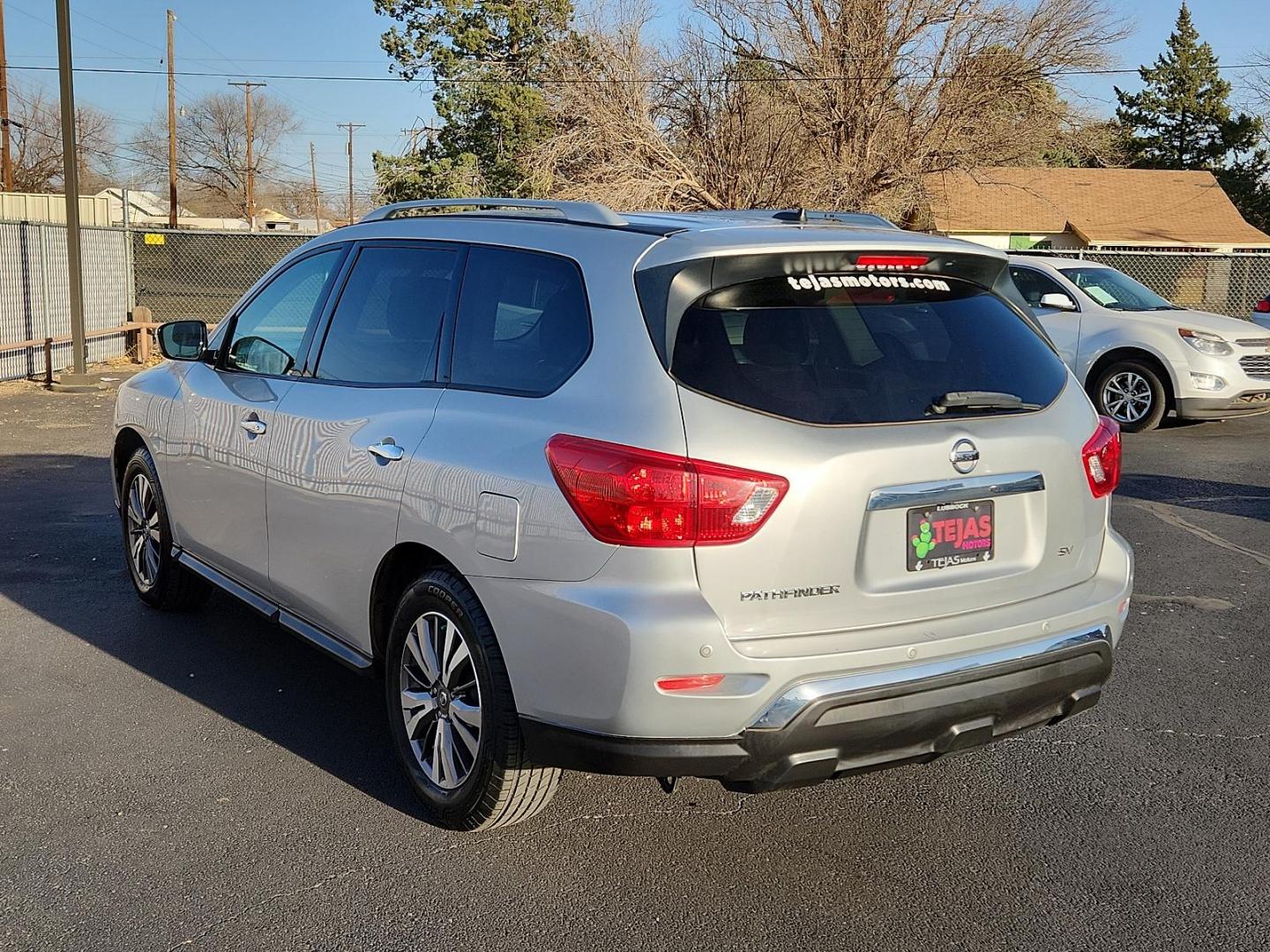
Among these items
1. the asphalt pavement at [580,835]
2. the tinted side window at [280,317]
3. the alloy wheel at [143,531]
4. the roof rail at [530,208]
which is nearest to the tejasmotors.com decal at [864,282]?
the roof rail at [530,208]

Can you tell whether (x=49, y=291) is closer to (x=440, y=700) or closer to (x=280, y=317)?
(x=280, y=317)

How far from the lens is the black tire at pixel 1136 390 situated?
1301 centimetres

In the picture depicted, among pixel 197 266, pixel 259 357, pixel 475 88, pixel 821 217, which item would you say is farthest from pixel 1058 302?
pixel 475 88

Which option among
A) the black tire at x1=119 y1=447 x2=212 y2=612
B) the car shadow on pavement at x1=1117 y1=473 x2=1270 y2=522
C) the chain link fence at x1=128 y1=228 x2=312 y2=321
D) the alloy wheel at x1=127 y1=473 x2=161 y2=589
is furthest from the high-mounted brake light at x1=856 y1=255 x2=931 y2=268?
the chain link fence at x1=128 y1=228 x2=312 y2=321

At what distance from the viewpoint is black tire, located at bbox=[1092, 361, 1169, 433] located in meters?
13.0

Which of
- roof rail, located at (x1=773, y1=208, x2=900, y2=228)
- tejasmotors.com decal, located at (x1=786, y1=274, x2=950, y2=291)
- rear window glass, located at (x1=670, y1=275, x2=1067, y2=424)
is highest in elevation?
roof rail, located at (x1=773, y1=208, x2=900, y2=228)

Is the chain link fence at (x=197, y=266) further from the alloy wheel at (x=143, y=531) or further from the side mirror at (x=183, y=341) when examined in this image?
the side mirror at (x=183, y=341)

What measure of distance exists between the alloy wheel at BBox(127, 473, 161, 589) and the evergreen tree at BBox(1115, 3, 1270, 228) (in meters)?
63.9

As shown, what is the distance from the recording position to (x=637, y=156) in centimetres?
3014

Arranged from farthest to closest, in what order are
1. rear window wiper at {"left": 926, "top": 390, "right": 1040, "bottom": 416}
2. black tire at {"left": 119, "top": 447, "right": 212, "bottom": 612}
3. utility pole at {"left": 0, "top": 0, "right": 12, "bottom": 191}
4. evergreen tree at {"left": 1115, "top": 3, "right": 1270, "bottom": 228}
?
evergreen tree at {"left": 1115, "top": 3, "right": 1270, "bottom": 228}
utility pole at {"left": 0, "top": 0, "right": 12, "bottom": 191}
black tire at {"left": 119, "top": 447, "right": 212, "bottom": 612}
rear window wiper at {"left": 926, "top": 390, "right": 1040, "bottom": 416}

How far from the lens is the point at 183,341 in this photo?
5578 mm

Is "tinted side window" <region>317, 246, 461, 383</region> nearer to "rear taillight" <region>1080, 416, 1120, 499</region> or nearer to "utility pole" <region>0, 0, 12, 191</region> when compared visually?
"rear taillight" <region>1080, 416, 1120, 499</region>

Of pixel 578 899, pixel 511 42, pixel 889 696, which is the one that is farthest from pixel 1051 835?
pixel 511 42

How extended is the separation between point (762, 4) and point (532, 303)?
28482 mm
